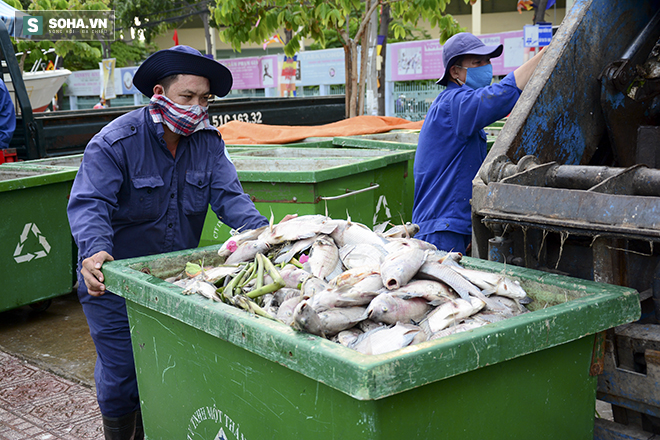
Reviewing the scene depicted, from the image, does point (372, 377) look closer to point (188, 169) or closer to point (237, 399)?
point (237, 399)

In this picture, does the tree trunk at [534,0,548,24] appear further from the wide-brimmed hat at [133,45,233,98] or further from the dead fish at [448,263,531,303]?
the dead fish at [448,263,531,303]

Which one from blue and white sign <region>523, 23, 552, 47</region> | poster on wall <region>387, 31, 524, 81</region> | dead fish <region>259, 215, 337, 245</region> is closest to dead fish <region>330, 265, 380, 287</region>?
dead fish <region>259, 215, 337, 245</region>

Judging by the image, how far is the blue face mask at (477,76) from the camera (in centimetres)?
336

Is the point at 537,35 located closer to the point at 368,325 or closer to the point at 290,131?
the point at 290,131

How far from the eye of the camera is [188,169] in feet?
9.49

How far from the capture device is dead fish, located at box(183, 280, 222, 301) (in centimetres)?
195

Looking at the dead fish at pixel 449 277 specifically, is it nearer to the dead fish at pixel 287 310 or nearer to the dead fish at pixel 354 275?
the dead fish at pixel 354 275

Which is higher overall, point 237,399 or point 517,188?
point 517,188

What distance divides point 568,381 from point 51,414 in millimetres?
2867

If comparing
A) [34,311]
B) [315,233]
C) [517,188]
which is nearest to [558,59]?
[517,188]

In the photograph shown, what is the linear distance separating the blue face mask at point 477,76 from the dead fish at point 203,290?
195cm

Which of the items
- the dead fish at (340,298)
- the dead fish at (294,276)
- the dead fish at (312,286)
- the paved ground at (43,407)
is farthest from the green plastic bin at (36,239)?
the dead fish at (340,298)

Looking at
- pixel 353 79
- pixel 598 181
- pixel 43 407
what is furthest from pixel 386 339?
pixel 353 79

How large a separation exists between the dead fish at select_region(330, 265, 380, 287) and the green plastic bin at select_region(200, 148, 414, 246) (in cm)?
140
